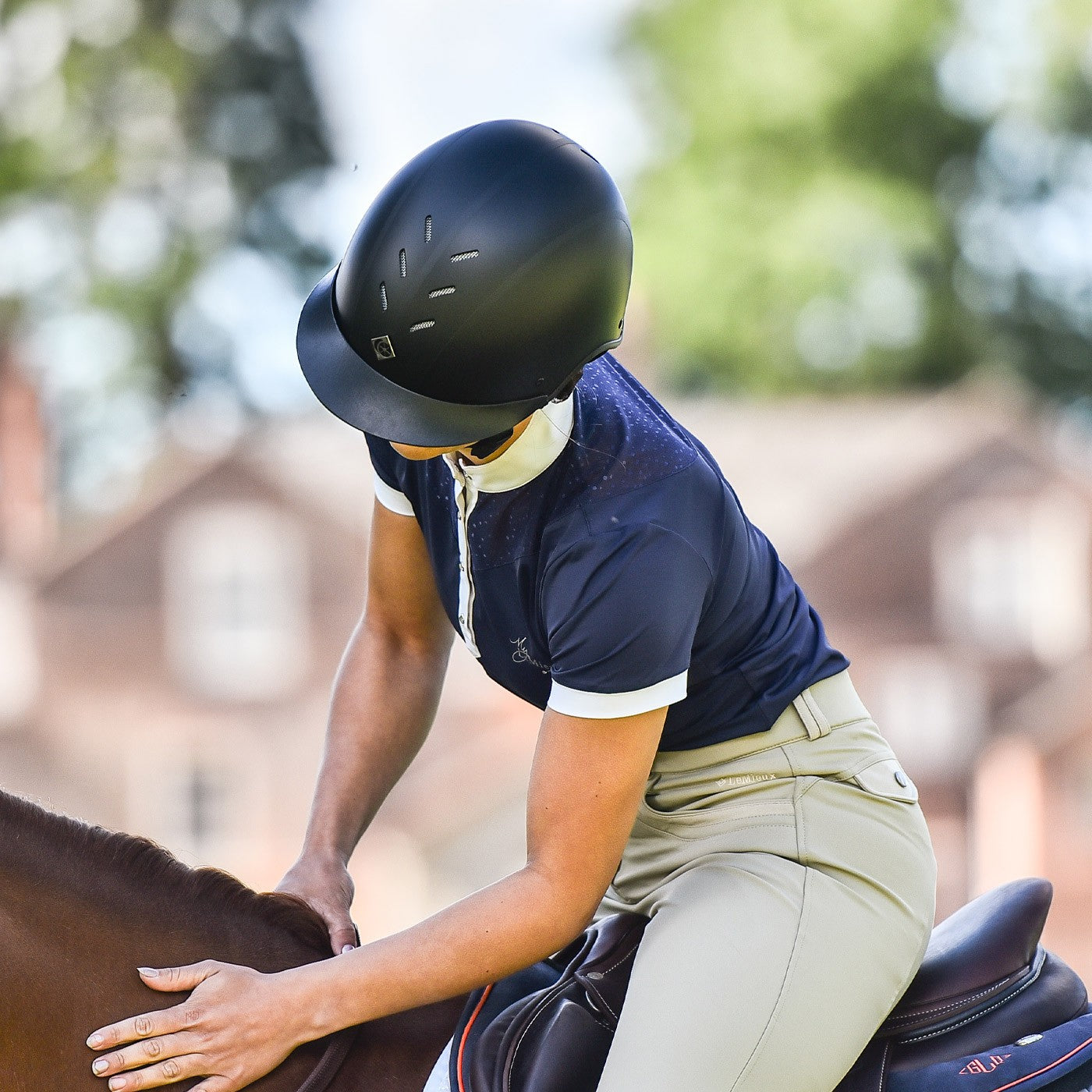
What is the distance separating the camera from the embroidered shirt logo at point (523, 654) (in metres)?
2.49

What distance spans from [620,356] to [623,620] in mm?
28619

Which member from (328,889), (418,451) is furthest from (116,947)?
(418,451)

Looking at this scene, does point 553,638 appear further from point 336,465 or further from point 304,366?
point 336,465

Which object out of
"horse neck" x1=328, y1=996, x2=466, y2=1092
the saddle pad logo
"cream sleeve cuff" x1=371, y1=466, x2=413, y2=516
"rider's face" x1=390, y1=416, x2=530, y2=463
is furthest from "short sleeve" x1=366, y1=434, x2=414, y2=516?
the saddle pad logo

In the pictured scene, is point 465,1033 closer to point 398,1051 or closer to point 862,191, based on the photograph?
point 398,1051

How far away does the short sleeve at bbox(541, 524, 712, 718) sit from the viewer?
7.38ft

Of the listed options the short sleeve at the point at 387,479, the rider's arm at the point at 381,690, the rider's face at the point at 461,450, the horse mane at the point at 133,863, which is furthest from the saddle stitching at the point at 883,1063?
the short sleeve at the point at 387,479

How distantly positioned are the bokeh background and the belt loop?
90.5ft

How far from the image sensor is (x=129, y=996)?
2.21m

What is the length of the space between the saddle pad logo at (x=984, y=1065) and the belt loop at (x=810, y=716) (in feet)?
1.97

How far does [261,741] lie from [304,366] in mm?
30796

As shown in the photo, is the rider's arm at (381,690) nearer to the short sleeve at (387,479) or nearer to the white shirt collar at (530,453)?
the short sleeve at (387,479)

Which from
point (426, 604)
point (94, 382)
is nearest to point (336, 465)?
point (94, 382)

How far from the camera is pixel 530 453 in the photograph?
2418 mm
